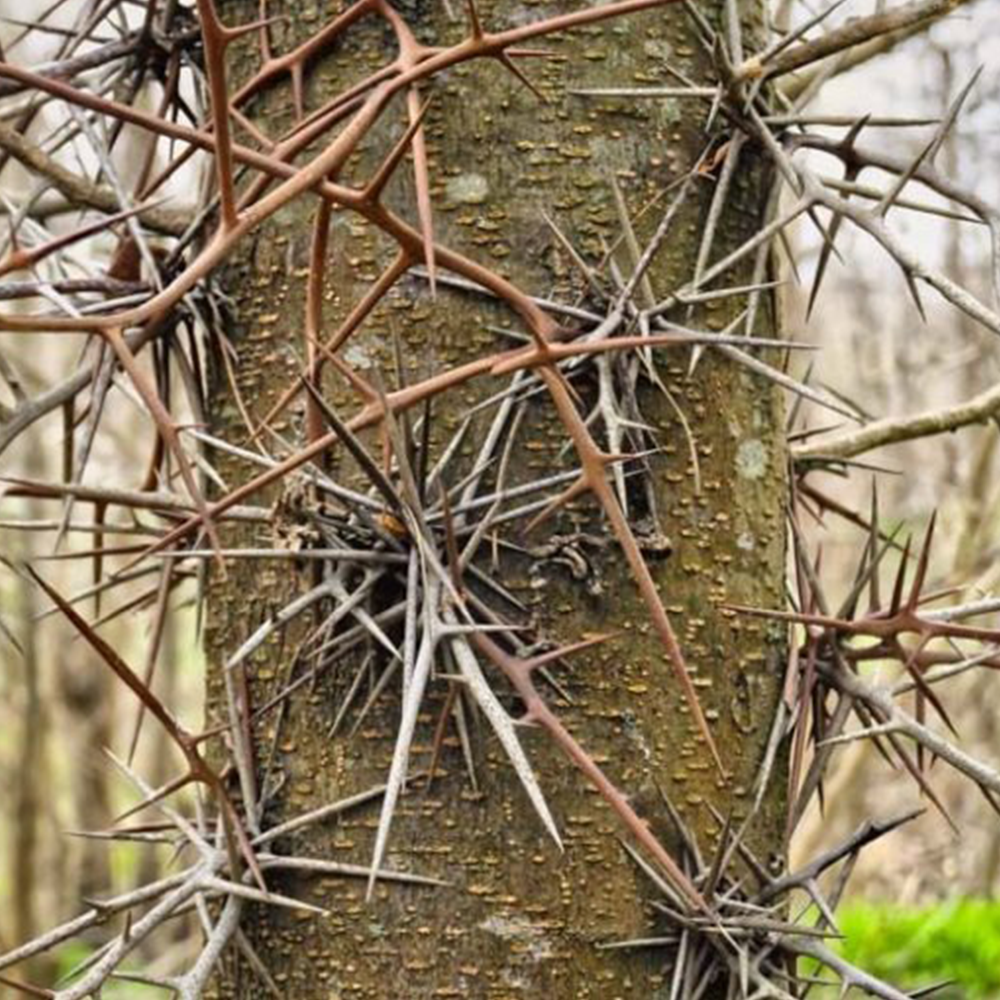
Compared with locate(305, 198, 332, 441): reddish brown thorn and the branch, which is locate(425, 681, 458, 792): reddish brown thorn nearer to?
locate(305, 198, 332, 441): reddish brown thorn

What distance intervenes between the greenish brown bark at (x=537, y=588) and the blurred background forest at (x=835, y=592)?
2469 millimetres

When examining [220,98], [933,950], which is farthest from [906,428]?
[933,950]

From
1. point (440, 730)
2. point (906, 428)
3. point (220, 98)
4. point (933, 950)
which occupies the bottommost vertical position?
point (933, 950)

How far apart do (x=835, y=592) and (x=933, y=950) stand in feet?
7.87

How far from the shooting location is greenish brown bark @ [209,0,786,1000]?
0.85 m

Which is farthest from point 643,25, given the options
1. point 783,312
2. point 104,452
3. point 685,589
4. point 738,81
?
point 104,452

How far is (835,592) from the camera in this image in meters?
5.75

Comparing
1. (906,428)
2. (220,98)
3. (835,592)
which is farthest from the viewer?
(835,592)

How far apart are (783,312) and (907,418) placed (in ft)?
0.50

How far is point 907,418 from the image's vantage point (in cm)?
114

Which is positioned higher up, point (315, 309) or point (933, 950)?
point (315, 309)

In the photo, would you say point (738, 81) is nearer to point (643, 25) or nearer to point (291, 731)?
point (643, 25)

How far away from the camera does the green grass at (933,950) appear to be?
3373 millimetres

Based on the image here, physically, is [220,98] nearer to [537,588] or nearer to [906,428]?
[537,588]
